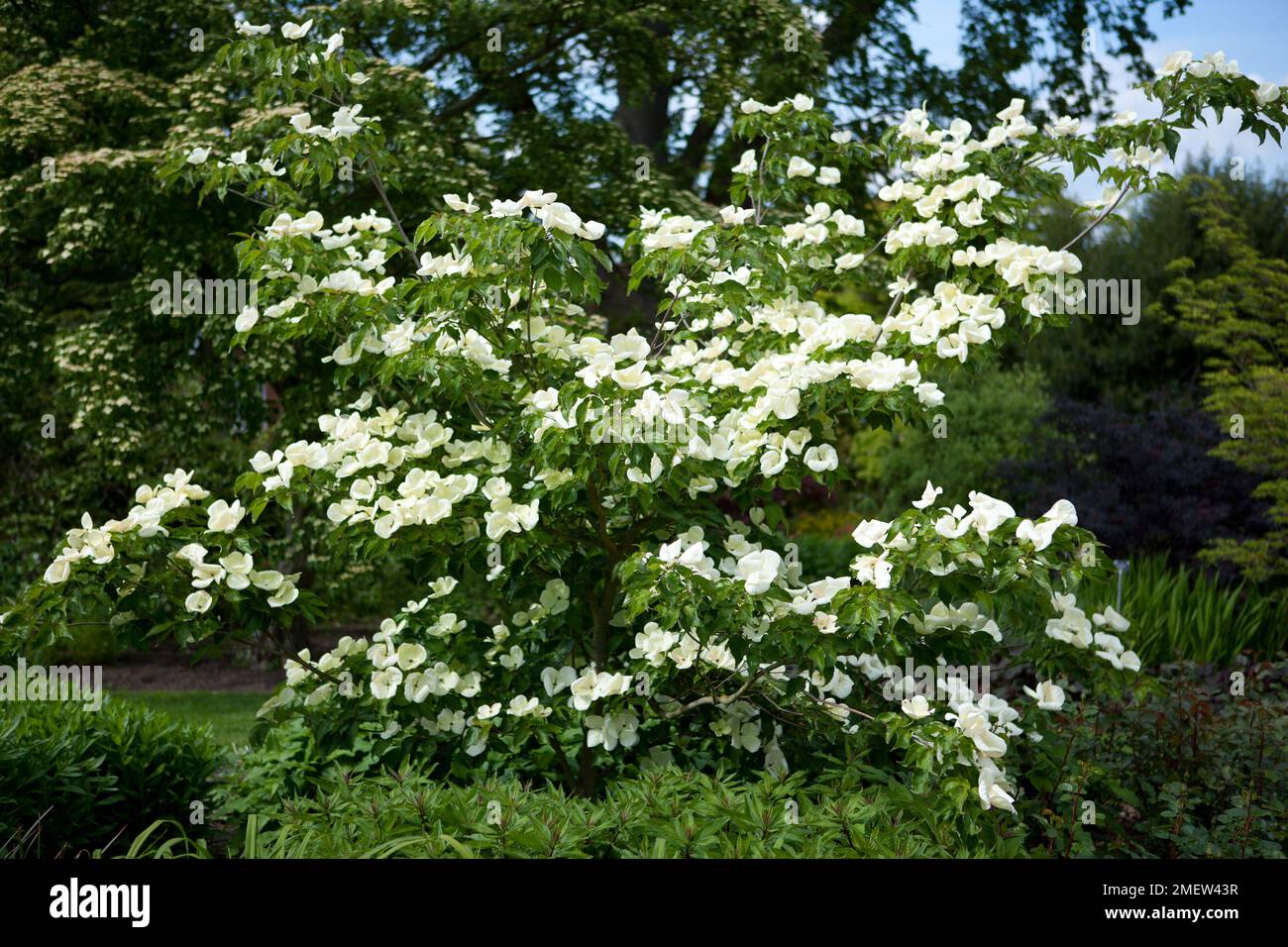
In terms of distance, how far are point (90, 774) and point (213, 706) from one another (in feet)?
14.6

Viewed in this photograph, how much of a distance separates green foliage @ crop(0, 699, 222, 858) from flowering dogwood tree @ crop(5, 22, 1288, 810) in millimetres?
609

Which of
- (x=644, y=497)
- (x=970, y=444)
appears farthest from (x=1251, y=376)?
(x=644, y=497)

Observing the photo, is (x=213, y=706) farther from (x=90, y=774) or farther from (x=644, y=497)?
(x=644, y=497)

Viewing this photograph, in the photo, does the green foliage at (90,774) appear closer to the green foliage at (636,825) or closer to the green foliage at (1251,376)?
the green foliage at (636,825)

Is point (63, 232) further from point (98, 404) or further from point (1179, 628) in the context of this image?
point (1179, 628)

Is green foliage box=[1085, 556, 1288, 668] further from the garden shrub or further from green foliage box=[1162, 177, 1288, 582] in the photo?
the garden shrub

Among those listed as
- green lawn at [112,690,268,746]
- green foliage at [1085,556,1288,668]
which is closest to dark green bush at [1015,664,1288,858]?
green foliage at [1085,556,1288,668]

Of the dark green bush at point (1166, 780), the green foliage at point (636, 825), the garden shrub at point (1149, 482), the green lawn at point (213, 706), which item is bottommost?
the green lawn at point (213, 706)

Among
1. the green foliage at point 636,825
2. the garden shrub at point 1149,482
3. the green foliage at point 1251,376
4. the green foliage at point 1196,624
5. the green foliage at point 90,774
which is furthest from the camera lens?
the garden shrub at point 1149,482

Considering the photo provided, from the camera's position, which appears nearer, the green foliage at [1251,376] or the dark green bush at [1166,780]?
the dark green bush at [1166,780]

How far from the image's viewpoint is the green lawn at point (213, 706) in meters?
7.07

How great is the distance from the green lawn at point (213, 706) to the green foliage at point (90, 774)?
8.53 ft

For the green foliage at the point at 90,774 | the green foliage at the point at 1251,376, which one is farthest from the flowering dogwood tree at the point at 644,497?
the green foliage at the point at 1251,376
